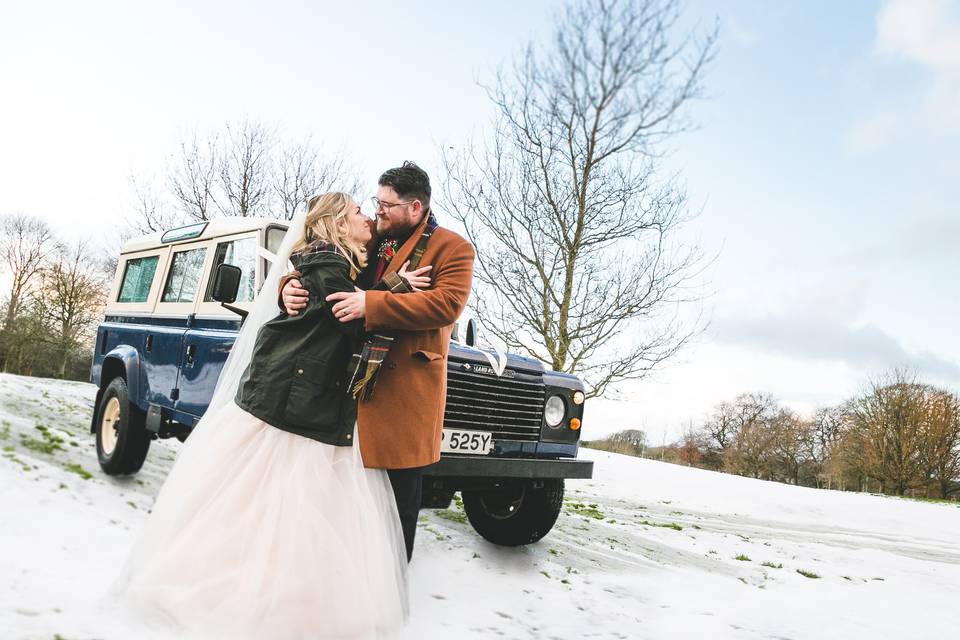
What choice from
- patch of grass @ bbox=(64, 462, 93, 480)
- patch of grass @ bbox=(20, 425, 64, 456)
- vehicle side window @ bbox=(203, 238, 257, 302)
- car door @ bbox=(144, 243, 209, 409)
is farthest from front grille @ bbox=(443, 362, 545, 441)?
patch of grass @ bbox=(20, 425, 64, 456)

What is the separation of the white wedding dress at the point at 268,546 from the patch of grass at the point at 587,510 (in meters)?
5.16

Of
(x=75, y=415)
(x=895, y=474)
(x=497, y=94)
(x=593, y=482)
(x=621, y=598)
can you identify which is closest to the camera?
(x=621, y=598)

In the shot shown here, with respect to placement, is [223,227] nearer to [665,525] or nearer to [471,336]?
[471,336]

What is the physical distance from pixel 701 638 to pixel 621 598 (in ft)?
2.27

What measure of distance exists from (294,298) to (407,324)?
0.50m

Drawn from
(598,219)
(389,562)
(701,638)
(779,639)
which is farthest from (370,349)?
(598,219)

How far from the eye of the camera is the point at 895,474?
101 feet

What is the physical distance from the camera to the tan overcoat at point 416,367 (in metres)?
2.62

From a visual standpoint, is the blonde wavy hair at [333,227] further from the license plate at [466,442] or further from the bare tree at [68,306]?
the bare tree at [68,306]

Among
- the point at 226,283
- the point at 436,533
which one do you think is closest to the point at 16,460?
the point at 226,283

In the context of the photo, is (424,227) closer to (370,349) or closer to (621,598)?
(370,349)

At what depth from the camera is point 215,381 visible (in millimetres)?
3941

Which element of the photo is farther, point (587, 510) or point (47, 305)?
point (47, 305)

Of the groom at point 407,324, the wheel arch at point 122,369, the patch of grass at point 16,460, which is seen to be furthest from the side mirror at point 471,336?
the patch of grass at point 16,460
